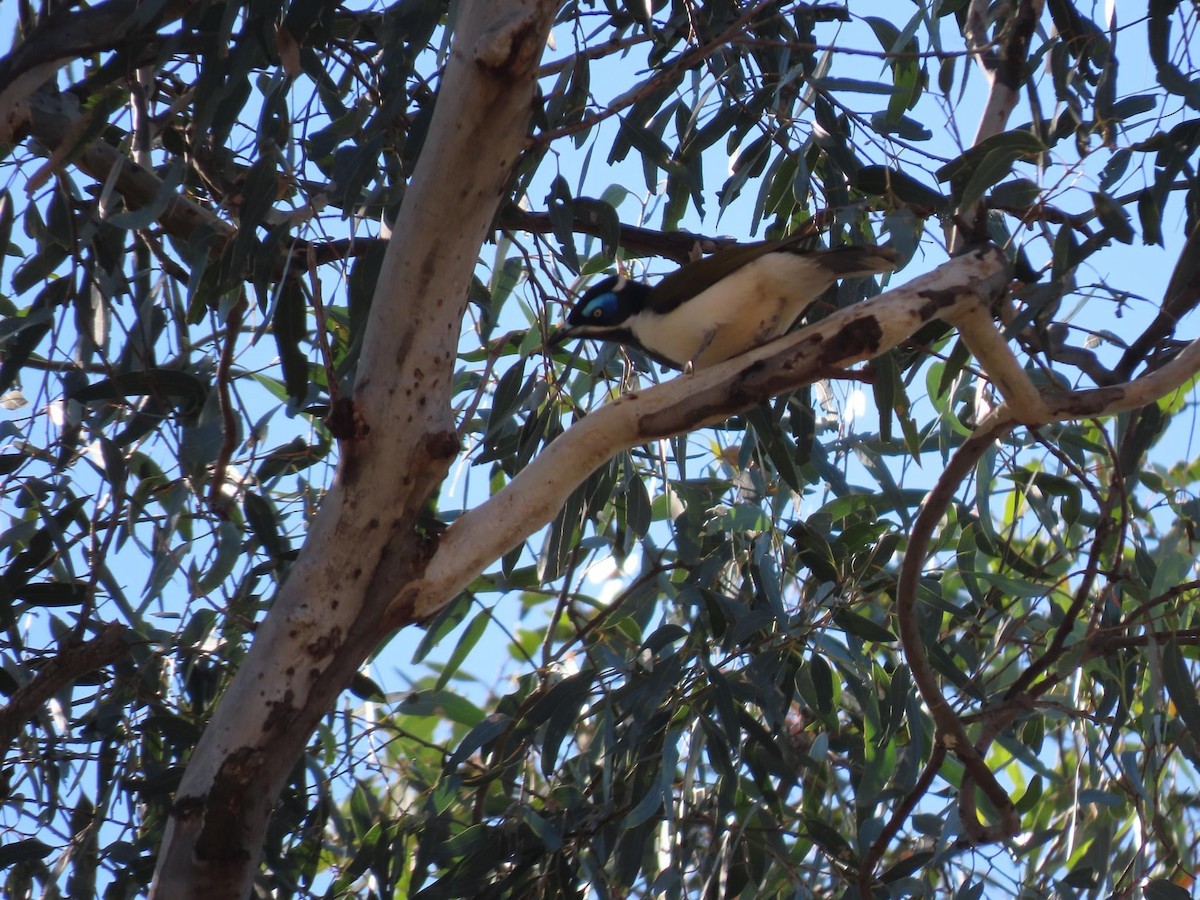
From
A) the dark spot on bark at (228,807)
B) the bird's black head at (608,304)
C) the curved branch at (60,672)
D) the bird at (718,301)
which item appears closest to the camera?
the dark spot on bark at (228,807)

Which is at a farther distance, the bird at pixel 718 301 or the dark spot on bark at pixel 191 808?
the bird at pixel 718 301

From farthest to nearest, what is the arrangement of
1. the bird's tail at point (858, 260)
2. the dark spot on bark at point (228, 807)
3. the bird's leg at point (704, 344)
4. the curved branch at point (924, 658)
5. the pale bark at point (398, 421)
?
the bird's leg at point (704, 344) < the bird's tail at point (858, 260) < the curved branch at point (924, 658) < the pale bark at point (398, 421) < the dark spot on bark at point (228, 807)

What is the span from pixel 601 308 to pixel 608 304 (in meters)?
0.03

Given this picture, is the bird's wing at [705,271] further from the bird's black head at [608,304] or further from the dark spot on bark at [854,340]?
the dark spot on bark at [854,340]

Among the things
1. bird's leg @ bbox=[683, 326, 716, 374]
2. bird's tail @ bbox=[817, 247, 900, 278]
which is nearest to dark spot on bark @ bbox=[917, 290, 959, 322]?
bird's tail @ bbox=[817, 247, 900, 278]

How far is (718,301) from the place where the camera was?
3625mm

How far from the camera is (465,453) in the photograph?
4047 millimetres

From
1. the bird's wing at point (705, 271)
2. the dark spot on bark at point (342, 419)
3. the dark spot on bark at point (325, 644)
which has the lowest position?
the dark spot on bark at point (325, 644)

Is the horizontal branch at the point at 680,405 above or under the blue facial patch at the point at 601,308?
under

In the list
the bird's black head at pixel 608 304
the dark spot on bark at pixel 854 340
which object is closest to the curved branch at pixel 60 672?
the bird's black head at pixel 608 304

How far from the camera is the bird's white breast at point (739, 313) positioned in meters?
3.53

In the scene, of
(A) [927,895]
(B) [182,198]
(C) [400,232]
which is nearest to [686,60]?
(C) [400,232]

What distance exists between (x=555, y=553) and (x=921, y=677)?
1.04 meters

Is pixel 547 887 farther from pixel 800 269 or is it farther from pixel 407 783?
pixel 800 269
